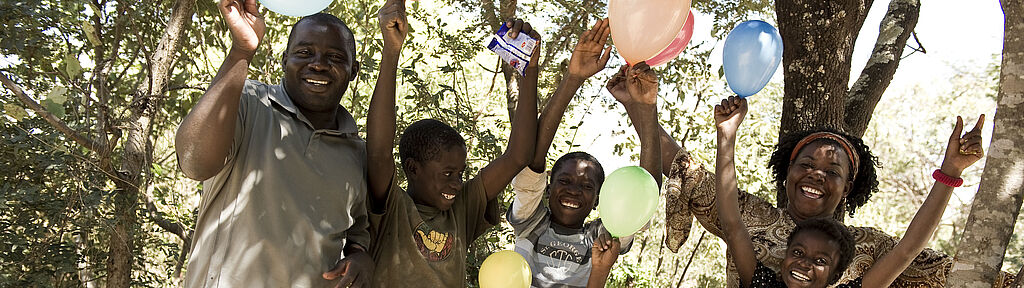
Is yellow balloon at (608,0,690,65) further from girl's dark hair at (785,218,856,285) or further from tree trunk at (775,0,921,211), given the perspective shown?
tree trunk at (775,0,921,211)

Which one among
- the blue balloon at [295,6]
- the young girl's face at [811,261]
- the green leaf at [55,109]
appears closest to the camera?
the blue balloon at [295,6]

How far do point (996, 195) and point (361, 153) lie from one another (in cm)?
180

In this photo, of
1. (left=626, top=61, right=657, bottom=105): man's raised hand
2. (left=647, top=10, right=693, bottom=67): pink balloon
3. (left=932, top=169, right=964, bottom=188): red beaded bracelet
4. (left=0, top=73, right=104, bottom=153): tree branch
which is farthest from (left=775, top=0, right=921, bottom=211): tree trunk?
(left=0, top=73, right=104, bottom=153): tree branch

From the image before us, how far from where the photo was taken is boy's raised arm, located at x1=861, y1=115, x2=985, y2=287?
245cm

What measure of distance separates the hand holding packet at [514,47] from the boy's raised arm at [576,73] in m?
0.16

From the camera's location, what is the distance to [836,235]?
8.56 ft

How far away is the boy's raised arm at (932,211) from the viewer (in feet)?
8.04

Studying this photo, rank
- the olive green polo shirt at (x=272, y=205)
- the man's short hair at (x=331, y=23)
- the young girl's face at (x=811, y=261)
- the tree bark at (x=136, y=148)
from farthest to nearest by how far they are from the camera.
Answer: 1. the tree bark at (x=136, y=148)
2. the young girl's face at (x=811, y=261)
3. the man's short hair at (x=331, y=23)
4. the olive green polo shirt at (x=272, y=205)

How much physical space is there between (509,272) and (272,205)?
34.0 inches

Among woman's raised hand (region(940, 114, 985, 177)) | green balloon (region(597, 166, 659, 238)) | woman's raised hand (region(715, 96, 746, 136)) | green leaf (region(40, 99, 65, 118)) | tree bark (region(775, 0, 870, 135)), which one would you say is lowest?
green leaf (region(40, 99, 65, 118))

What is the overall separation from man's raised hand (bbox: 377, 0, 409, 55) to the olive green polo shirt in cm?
30

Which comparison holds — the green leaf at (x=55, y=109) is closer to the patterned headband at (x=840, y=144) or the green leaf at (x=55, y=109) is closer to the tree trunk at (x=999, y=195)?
the patterned headband at (x=840, y=144)

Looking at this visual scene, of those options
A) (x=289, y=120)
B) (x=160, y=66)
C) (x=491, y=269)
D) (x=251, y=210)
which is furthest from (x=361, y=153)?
(x=160, y=66)

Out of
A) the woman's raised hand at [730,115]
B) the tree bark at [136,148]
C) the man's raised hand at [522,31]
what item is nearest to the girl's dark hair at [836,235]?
the woman's raised hand at [730,115]
